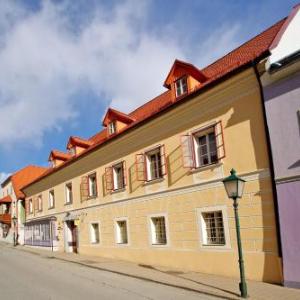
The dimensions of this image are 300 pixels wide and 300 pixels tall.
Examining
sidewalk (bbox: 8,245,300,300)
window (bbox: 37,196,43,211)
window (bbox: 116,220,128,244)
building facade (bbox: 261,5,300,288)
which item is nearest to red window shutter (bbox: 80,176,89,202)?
window (bbox: 116,220,128,244)

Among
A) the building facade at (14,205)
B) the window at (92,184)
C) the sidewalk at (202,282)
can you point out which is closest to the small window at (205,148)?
the sidewalk at (202,282)

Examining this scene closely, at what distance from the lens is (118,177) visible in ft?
65.8

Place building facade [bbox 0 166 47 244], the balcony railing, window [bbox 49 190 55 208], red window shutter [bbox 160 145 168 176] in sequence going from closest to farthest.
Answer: red window shutter [bbox 160 145 168 176]
window [bbox 49 190 55 208]
building facade [bbox 0 166 47 244]
the balcony railing

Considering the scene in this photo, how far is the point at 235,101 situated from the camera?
13086 millimetres

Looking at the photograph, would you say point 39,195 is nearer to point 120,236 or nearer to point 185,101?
point 120,236

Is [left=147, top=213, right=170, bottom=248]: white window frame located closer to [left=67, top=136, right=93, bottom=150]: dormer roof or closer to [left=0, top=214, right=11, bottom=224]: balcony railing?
[left=67, top=136, right=93, bottom=150]: dormer roof

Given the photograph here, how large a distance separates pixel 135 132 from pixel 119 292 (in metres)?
8.53

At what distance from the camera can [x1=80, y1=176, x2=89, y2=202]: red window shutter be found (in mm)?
22781

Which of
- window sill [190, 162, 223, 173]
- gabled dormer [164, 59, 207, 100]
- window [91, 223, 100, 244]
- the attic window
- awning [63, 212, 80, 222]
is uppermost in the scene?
gabled dormer [164, 59, 207, 100]

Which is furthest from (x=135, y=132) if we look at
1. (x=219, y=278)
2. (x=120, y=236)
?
(x=219, y=278)

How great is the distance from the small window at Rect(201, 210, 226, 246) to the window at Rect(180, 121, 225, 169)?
1.82 metres

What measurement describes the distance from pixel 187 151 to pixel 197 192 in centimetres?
159

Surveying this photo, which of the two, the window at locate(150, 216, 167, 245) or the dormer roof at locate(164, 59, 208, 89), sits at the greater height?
the dormer roof at locate(164, 59, 208, 89)

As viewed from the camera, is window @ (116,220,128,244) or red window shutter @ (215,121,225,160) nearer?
red window shutter @ (215,121,225,160)
